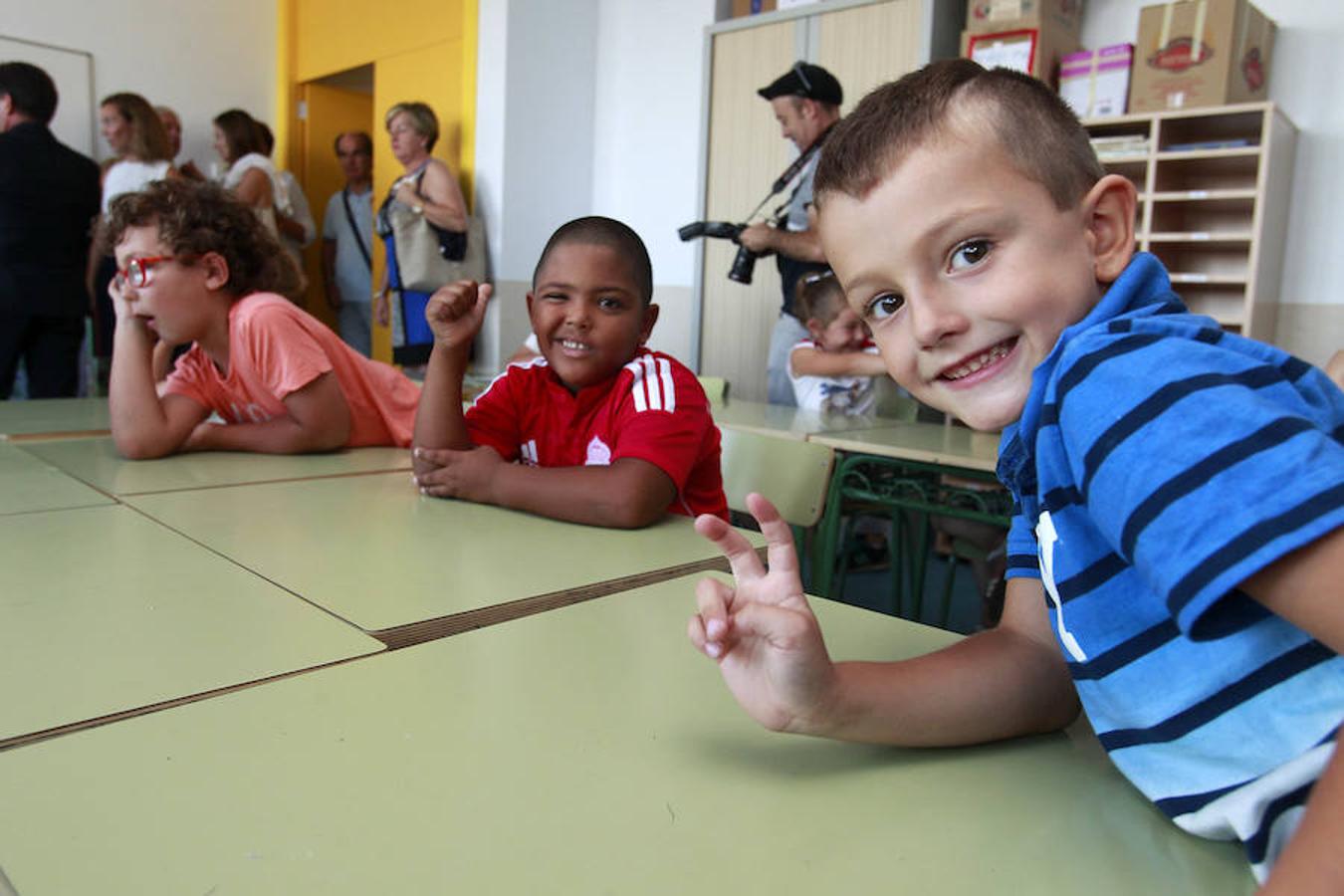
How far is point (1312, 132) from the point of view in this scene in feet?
11.3

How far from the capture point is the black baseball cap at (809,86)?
3.14m

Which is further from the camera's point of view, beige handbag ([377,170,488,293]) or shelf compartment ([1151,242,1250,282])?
beige handbag ([377,170,488,293])

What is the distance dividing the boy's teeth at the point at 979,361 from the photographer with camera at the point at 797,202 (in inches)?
101

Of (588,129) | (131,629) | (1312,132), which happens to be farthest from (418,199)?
(131,629)

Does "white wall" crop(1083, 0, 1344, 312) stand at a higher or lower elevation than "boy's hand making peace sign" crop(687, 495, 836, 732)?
higher

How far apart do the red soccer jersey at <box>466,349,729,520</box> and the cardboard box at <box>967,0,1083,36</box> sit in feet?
8.70

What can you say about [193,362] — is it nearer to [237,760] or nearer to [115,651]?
[115,651]

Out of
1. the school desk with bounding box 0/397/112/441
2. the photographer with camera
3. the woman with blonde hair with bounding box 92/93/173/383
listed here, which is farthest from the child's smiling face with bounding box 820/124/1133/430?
the woman with blonde hair with bounding box 92/93/173/383

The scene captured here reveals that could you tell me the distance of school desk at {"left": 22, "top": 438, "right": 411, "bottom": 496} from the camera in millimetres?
1393

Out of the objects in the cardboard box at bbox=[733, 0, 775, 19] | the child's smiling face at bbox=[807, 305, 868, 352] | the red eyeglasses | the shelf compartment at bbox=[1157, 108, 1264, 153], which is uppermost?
the cardboard box at bbox=[733, 0, 775, 19]

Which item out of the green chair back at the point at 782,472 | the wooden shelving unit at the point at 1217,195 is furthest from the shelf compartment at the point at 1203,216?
the green chair back at the point at 782,472

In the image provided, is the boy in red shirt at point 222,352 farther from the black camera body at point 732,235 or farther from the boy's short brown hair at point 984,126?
the black camera body at point 732,235

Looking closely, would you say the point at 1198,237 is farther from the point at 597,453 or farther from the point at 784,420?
the point at 597,453

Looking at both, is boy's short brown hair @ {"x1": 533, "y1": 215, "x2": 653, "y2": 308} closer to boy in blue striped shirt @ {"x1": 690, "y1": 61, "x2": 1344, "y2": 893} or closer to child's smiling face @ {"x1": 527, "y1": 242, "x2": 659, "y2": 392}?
child's smiling face @ {"x1": 527, "y1": 242, "x2": 659, "y2": 392}
